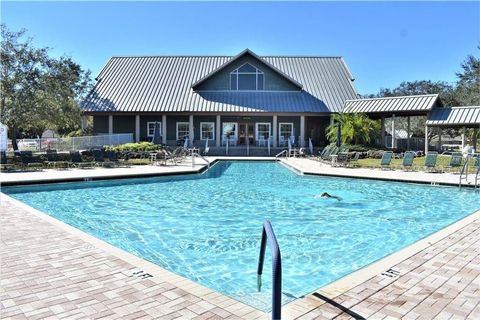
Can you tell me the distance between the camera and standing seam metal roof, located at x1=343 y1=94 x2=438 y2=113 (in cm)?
2458

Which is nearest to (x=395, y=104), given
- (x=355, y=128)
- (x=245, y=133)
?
(x=355, y=128)

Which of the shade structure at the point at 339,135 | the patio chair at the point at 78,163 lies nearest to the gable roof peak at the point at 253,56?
the shade structure at the point at 339,135

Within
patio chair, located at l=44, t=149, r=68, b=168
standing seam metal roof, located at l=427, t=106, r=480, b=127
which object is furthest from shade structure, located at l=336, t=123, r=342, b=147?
patio chair, located at l=44, t=149, r=68, b=168

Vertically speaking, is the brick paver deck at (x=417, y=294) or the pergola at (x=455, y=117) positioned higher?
the pergola at (x=455, y=117)

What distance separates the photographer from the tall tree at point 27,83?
70.0ft

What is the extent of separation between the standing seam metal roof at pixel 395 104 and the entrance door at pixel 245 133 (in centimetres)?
688

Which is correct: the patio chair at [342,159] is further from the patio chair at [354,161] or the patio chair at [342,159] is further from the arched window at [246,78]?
the arched window at [246,78]

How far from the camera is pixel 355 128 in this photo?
986 inches

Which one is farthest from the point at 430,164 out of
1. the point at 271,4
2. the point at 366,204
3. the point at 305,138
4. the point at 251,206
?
the point at 305,138

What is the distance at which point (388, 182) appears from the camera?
48.5ft

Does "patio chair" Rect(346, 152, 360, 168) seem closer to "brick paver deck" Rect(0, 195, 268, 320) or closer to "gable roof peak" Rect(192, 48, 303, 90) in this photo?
"gable roof peak" Rect(192, 48, 303, 90)

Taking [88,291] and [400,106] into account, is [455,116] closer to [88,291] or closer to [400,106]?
[400,106]

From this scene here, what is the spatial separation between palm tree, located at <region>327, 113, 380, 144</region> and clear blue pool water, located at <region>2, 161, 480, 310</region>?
1018 cm

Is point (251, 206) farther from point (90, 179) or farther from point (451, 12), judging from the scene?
point (451, 12)
